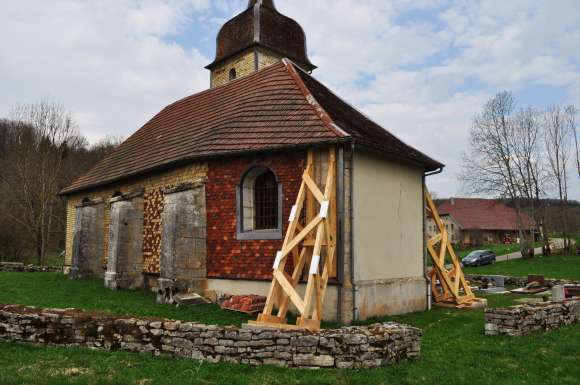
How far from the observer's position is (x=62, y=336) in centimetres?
800

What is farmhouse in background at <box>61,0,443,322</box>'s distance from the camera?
11.0 meters

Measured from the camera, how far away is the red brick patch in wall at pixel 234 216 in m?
11.5

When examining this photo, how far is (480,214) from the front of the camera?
59750 millimetres

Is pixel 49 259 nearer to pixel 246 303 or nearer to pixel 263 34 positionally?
pixel 263 34

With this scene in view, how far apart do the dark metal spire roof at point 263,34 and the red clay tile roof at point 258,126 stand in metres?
3.51

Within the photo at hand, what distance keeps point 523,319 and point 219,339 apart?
233 inches

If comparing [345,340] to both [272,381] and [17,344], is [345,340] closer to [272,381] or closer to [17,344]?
[272,381]

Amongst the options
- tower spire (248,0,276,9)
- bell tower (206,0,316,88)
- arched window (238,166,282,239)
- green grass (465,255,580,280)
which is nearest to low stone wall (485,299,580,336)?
arched window (238,166,282,239)

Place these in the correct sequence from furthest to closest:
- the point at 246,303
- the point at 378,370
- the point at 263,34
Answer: the point at 263,34
the point at 246,303
the point at 378,370

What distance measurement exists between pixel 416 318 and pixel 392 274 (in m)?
1.24

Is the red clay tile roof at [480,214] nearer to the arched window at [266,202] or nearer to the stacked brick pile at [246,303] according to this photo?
the arched window at [266,202]

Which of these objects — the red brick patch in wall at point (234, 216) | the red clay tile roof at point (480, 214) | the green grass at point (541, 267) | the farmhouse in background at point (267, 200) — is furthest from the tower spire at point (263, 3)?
the red clay tile roof at point (480, 214)

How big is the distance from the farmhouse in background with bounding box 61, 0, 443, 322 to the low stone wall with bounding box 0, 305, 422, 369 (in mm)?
3341

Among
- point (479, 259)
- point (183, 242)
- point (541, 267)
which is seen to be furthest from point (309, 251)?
point (479, 259)
